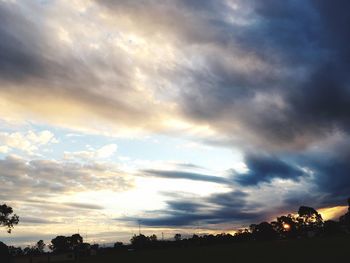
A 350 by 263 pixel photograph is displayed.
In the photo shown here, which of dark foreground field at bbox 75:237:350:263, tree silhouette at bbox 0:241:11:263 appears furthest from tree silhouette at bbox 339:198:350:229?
tree silhouette at bbox 0:241:11:263

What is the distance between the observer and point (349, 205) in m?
172

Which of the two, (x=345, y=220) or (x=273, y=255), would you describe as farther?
(x=345, y=220)

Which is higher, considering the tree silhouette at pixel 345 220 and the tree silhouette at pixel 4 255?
the tree silhouette at pixel 345 220

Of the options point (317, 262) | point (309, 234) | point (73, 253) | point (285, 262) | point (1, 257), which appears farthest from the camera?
point (309, 234)

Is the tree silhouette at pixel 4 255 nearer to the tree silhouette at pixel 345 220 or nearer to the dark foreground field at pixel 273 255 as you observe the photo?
the dark foreground field at pixel 273 255

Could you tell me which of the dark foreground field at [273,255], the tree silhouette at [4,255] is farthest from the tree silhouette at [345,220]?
the tree silhouette at [4,255]

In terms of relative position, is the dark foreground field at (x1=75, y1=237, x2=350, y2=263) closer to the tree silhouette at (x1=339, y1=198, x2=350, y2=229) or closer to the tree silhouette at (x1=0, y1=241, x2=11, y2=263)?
the tree silhouette at (x1=0, y1=241, x2=11, y2=263)

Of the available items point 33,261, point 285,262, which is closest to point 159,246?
point 33,261

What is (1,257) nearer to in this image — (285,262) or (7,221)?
(7,221)

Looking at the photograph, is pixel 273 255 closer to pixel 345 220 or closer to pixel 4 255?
pixel 4 255

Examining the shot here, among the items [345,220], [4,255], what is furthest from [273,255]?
[345,220]

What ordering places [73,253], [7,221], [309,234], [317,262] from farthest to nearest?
[309,234], [73,253], [7,221], [317,262]

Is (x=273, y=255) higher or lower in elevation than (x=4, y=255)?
lower

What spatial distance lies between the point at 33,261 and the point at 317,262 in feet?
382
